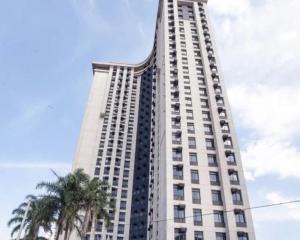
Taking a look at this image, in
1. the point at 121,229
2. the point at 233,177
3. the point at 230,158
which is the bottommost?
the point at 121,229

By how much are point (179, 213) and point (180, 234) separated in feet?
11.1

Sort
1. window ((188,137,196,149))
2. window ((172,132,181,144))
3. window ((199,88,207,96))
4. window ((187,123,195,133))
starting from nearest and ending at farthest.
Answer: window ((188,137,196,149))
window ((172,132,181,144))
window ((187,123,195,133))
window ((199,88,207,96))

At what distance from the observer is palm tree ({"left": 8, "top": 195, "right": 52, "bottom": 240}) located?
33125 mm

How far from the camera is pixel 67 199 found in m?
32.5

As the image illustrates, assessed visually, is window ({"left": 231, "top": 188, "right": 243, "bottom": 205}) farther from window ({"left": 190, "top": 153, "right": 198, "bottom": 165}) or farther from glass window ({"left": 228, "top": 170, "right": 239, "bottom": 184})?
window ({"left": 190, "top": 153, "right": 198, "bottom": 165})

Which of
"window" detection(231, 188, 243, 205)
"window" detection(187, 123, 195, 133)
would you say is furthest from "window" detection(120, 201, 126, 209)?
"window" detection(231, 188, 243, 205)

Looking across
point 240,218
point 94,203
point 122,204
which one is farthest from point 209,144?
point 122,204

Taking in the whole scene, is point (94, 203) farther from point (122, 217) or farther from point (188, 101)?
point (122, 217)

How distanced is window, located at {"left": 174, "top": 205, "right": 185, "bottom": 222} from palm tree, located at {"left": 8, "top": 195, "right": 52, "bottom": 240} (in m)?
18.9

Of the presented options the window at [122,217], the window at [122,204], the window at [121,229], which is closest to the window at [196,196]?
the window at [121,229]

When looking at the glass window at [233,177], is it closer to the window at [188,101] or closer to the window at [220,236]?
the window at [220,236]

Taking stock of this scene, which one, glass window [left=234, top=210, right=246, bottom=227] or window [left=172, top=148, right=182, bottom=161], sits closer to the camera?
glass window [left=234, top=210, right=246, bottom=227]

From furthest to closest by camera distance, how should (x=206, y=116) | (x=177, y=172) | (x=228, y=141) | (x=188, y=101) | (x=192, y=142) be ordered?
Answer: (x=188, y=101) → (x=206, y=116) → (x=228, y=141) → (x=192, y=142) → (x=177, y=172)

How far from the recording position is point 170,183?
51000mm
